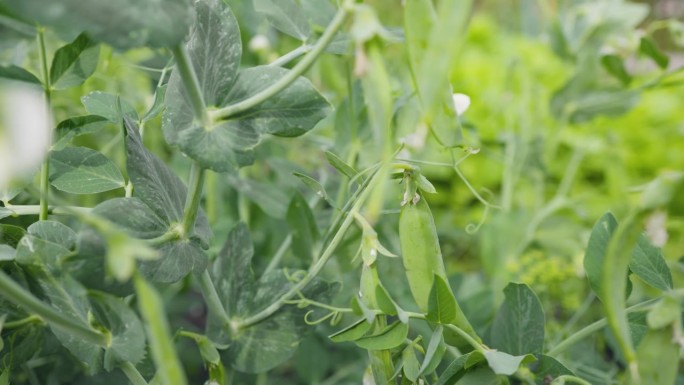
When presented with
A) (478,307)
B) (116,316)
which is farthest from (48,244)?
(478,307)

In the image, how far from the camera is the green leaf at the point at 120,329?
34 cm

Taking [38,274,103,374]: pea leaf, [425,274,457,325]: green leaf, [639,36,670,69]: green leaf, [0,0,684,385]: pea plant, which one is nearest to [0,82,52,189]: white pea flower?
[0,0,684,385]: pea plant

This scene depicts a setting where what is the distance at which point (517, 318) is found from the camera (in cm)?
43

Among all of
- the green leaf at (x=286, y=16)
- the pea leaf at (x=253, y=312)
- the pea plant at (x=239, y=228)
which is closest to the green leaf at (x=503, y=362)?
the pea plant at (x=239, y=228)

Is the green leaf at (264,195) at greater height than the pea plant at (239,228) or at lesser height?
lesser

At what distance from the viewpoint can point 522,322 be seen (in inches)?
16.9

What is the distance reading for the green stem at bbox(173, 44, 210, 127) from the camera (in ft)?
0.97

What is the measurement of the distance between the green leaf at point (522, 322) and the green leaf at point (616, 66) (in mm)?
409

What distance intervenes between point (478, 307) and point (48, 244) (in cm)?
43

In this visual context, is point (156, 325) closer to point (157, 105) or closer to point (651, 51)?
point (157, 105)

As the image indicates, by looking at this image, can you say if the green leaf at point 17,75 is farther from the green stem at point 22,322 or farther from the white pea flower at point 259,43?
the white pea flower at point 259,43

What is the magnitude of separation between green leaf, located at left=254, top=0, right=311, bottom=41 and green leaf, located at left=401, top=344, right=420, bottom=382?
23 centimetres

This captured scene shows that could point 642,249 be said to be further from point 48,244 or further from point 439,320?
point 48,244

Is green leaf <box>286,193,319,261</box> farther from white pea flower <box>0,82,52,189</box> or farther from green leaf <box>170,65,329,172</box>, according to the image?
white pea flower <box>0,82,52,189</box>
